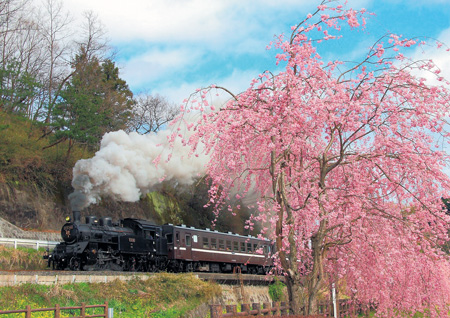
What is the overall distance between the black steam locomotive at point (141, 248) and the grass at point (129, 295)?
2.28 meters

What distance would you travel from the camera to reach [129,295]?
14922 millimetres

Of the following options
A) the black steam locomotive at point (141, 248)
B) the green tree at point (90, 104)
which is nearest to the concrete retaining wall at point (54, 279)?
the black steam locomotive at point (141, 248)


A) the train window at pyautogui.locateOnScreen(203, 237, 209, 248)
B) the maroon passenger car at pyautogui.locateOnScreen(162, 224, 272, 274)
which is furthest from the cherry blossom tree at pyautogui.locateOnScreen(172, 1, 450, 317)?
the train window at pyautogui.locateOnScreen(203, 237, 209, 248)

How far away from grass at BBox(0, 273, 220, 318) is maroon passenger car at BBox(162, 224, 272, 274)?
309 cm

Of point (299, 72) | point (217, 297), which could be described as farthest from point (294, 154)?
point (217, 297)

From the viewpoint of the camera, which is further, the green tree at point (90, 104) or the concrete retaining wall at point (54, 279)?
the green tree at point (90, 104)

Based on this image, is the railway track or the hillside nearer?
the railway track

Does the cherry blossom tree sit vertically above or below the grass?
above

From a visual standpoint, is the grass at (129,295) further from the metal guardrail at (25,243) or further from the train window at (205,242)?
the metal guardrail at (25,243)

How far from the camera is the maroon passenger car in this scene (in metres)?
21.1

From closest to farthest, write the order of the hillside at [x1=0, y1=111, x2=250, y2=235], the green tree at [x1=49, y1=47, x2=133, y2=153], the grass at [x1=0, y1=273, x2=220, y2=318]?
the grass at [x1=0, y1=273, x2=220, y2=318]
the hillside at [x1=0, y1=111, x2=250, y2=235]
the green tree at [x1=49, y1=47, x2=133, y2=153]

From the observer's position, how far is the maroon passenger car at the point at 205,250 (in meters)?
21.1

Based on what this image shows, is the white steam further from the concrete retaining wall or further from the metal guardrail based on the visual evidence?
the concrete retaining wall

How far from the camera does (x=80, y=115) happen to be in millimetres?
28656
